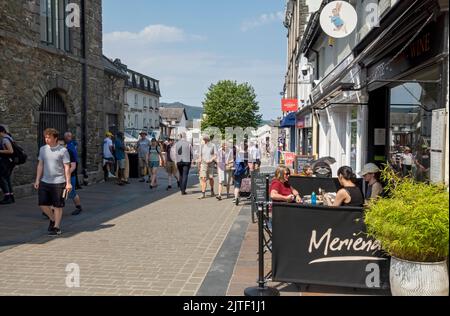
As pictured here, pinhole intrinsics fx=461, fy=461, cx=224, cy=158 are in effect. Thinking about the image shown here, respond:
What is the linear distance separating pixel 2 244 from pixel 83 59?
9.17 m

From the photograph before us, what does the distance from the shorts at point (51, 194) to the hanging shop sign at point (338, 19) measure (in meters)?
5.43

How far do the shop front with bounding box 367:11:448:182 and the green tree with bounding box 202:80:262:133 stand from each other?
1933 inches

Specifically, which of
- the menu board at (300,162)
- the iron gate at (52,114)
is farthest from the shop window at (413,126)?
the iron gate at (52,114)

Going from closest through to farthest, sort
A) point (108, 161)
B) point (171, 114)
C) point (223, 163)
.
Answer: point (223, 163) < point (108, 161) < point (171, 114)

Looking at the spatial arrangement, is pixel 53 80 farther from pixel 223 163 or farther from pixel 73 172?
pixel 223 163

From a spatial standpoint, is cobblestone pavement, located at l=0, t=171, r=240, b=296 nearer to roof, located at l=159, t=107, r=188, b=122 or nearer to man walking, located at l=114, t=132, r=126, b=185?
man walking, located at l=114, t=132, r=126, b=185

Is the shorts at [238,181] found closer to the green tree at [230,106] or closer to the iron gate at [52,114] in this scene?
the iron gate at [52,114]

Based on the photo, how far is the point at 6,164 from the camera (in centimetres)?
991

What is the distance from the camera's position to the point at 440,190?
420cm

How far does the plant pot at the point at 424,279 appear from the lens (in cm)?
397

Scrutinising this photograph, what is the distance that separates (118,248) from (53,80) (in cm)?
786

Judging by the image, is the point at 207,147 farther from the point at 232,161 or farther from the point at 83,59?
the point at 83,59

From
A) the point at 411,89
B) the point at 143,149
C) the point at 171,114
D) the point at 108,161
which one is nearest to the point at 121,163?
the point at 108,161
